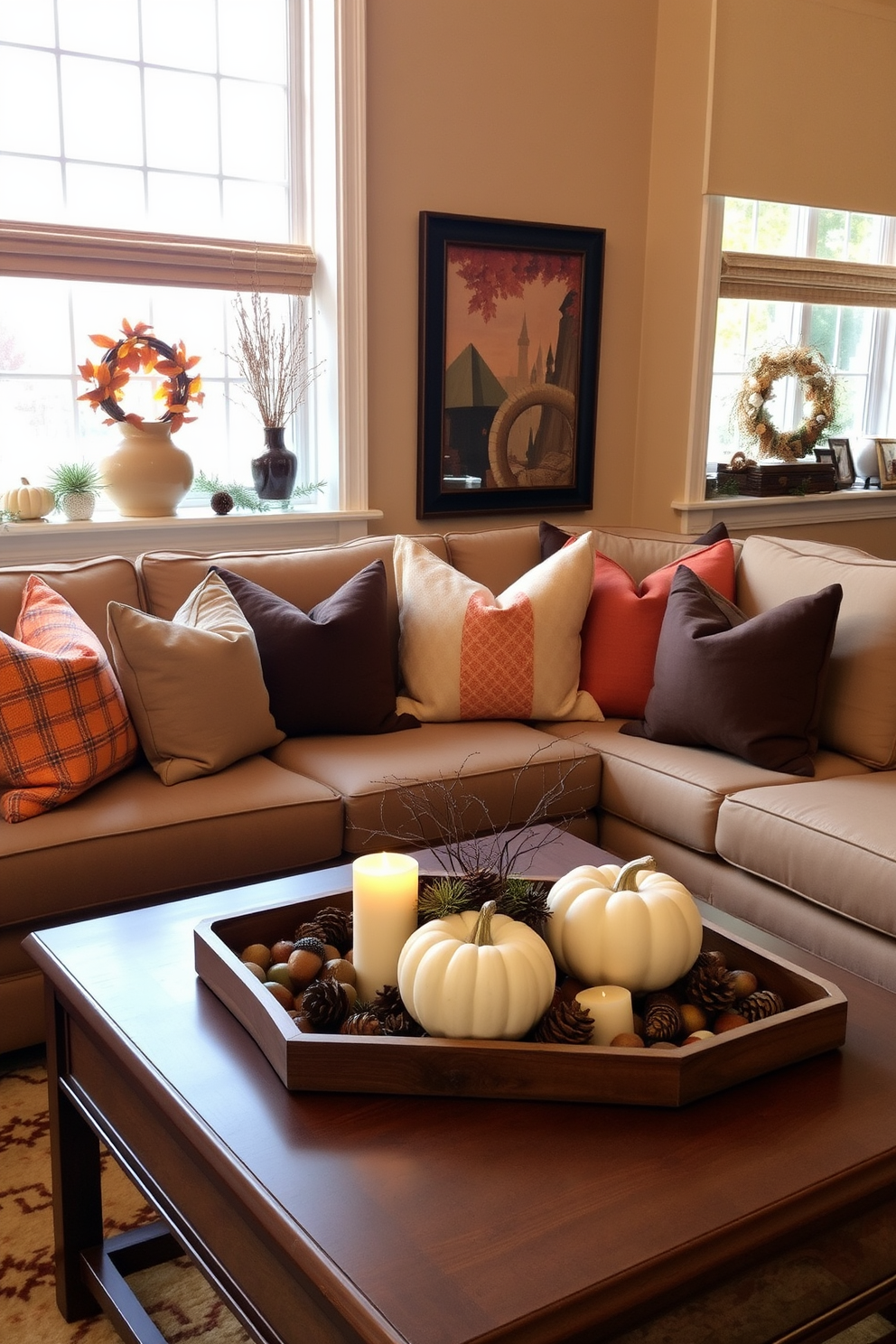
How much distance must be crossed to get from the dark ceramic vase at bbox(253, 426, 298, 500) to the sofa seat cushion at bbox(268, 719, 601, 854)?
1115 mm

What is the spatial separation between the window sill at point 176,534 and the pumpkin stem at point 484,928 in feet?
7.45

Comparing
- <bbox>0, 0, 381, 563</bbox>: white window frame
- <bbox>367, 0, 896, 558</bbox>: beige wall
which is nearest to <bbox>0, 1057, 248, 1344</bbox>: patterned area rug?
<bbox>0, 0, 381, 563</bbox>: white window frame

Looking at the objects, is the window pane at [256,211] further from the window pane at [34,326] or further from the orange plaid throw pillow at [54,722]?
the orange plaid throw pillow at [54,722]

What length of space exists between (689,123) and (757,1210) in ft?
12.9

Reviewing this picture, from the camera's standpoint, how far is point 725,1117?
1.27m

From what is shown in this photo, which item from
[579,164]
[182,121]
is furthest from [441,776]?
[579,164]

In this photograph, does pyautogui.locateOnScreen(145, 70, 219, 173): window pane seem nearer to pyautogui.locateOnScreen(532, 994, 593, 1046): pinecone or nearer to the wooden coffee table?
the wooden coffee table

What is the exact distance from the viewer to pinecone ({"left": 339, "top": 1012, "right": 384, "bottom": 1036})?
4.40 feet

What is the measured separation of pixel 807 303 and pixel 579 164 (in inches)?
50.7

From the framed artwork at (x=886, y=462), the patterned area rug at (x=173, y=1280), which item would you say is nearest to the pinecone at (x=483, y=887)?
the patterned area rug at (x=173, y=1280)

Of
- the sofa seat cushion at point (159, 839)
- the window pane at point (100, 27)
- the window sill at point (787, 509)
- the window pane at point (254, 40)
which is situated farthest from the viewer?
the window sill at point (787, 509)

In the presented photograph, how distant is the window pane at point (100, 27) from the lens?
3311 millimetres

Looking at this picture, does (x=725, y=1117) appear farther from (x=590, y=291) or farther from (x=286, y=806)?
(x=590, y=291)

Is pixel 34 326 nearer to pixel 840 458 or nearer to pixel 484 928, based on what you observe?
pixel 484 928
